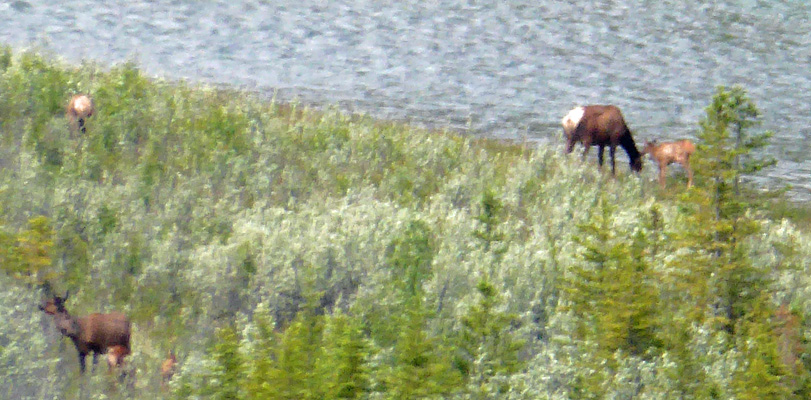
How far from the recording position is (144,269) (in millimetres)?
6898

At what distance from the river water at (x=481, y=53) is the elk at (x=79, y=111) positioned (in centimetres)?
655

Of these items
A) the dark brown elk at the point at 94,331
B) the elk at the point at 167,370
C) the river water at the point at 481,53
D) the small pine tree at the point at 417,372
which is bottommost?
the river water at the point at 481,53

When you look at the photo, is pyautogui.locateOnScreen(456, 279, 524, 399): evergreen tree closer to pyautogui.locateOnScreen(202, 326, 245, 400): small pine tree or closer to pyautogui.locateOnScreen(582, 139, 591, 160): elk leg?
pyautogui.locateOnScreen(202, 326, 245, 400): small pine tree

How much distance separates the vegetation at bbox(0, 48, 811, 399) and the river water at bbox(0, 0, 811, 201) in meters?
6.46

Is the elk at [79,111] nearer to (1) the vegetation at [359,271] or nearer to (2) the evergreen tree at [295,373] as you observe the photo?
(1) the vegetation at [359,271]

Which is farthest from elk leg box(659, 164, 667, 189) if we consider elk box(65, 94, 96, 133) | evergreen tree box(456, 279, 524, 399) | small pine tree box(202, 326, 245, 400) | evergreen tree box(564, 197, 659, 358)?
small pine tree box(202, 326, 245, 400)

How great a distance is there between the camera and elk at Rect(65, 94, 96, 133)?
31.2 feet

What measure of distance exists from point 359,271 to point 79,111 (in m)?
3.78

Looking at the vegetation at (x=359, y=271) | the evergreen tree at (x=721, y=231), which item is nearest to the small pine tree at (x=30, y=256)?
the vegetation at (x=359, y=271)

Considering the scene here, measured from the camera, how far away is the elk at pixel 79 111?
9.52 m

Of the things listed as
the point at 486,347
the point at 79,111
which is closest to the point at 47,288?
the point at 486,347

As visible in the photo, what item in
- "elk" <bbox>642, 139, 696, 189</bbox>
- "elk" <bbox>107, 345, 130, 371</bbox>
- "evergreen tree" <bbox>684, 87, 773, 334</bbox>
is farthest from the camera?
"elk" <bbox>642, 139, 696, 189</bbox>

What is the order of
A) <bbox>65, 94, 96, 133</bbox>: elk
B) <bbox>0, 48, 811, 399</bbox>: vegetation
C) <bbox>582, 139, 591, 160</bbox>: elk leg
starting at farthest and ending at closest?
<bbox>582, 139, 591, 160</bbox>: elk leg < <bbox>65, 94, 96, 133</bbox>: elk < <bbox>0, 48, 811, 399</bbox>: vegetation

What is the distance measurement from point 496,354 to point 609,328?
631 millimetres
